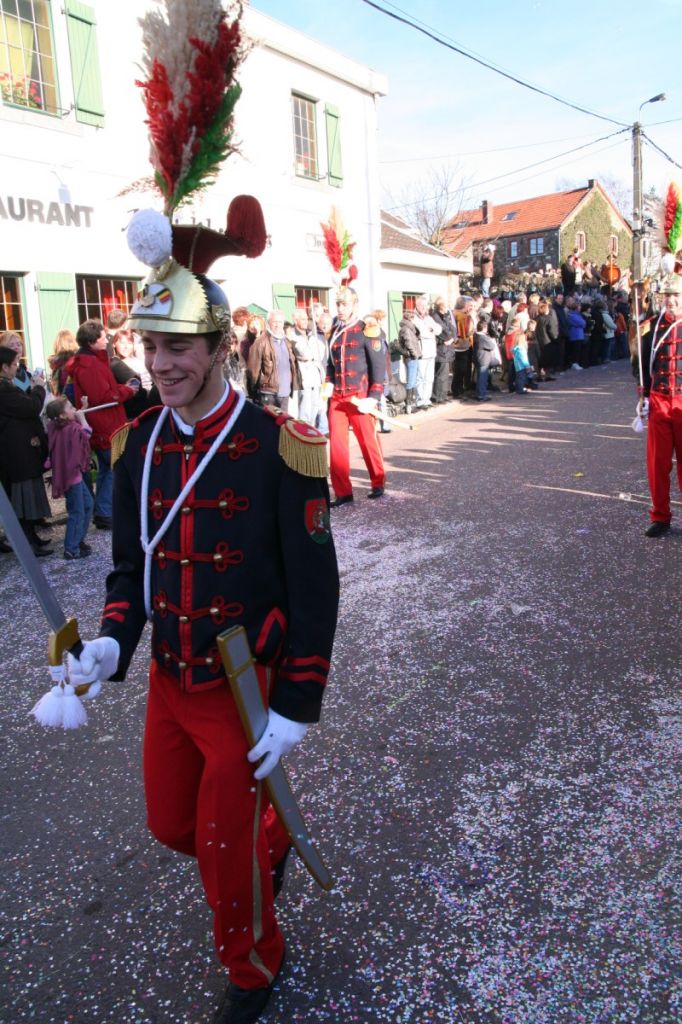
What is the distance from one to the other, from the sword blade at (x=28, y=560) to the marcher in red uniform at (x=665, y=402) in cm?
548

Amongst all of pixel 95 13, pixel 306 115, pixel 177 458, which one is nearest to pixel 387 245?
pixel 306 115

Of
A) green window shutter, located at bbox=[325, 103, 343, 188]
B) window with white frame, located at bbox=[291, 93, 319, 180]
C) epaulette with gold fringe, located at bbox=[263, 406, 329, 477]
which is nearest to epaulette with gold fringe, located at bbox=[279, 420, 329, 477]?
epaulette with gold fringe, located at bbox=[263, 406, 329, 477]

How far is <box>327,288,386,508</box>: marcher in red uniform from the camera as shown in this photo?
8062 millimetres

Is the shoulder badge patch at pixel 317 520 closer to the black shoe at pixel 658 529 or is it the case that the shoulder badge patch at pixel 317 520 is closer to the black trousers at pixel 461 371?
the black shoe at pixel 658 529

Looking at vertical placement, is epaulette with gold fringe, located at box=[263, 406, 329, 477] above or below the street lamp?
below

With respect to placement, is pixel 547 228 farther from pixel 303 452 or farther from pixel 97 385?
pixel 303 452

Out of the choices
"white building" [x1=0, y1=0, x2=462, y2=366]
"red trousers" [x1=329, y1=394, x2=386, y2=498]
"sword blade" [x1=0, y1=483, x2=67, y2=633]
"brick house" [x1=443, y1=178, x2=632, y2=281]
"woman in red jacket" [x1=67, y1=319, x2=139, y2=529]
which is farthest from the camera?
"brick house" [x1=443, y1=178, x2=632, y2=281]

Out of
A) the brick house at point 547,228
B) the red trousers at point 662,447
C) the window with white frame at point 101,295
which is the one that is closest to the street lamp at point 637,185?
the window with white frame at point 101,295

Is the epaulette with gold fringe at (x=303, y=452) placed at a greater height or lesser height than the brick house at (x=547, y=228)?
lesser

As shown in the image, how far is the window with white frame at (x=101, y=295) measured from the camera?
11812mm

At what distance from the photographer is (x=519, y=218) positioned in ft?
192

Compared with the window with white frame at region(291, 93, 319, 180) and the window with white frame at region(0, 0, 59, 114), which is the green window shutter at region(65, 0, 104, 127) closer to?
the window with white frame at region(0, 0, 59, 114)

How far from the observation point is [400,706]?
391cm

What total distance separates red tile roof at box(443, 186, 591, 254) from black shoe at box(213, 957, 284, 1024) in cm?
5508
